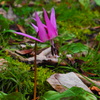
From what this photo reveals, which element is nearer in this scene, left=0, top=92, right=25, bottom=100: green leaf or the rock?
left=0, top=92, right=25, bottom=100: green leaf

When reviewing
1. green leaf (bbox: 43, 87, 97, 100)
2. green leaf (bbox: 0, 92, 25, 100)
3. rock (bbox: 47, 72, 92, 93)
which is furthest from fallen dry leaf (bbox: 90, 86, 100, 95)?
green leaf (bbox: 0, 92, 25, 100)

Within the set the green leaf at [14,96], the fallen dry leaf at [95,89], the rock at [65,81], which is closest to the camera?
the green leaf at [14,96]

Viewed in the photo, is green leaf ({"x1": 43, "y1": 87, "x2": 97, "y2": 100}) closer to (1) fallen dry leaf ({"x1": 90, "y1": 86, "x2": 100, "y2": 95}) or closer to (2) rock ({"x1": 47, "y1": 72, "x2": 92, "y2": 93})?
(2) rock ({"x1": 47, "y1": 72, "x2": 92, "y2": 93})

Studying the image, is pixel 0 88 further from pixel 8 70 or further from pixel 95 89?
pixel 95 89

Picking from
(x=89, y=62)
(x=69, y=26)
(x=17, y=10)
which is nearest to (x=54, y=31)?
(x=89, y=62)

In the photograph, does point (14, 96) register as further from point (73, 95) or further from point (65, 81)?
point (65, 81)

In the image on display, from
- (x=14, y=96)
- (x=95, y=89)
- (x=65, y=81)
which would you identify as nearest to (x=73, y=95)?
(x=14, y=96)

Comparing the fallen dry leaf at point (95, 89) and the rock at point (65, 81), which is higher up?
the rock at point (65, 81)

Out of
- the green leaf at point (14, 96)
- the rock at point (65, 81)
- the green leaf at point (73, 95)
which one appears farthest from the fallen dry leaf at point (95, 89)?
the green leaf at point (14, 96)

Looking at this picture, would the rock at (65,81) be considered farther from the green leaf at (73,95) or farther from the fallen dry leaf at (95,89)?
the green leaf at (73,95)

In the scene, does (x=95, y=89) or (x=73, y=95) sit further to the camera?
A: (x=95, y=89)

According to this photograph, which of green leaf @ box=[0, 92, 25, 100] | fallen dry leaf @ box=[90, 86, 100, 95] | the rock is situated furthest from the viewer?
fallen dry leaf @ box=[90, 86, 100, 95]
